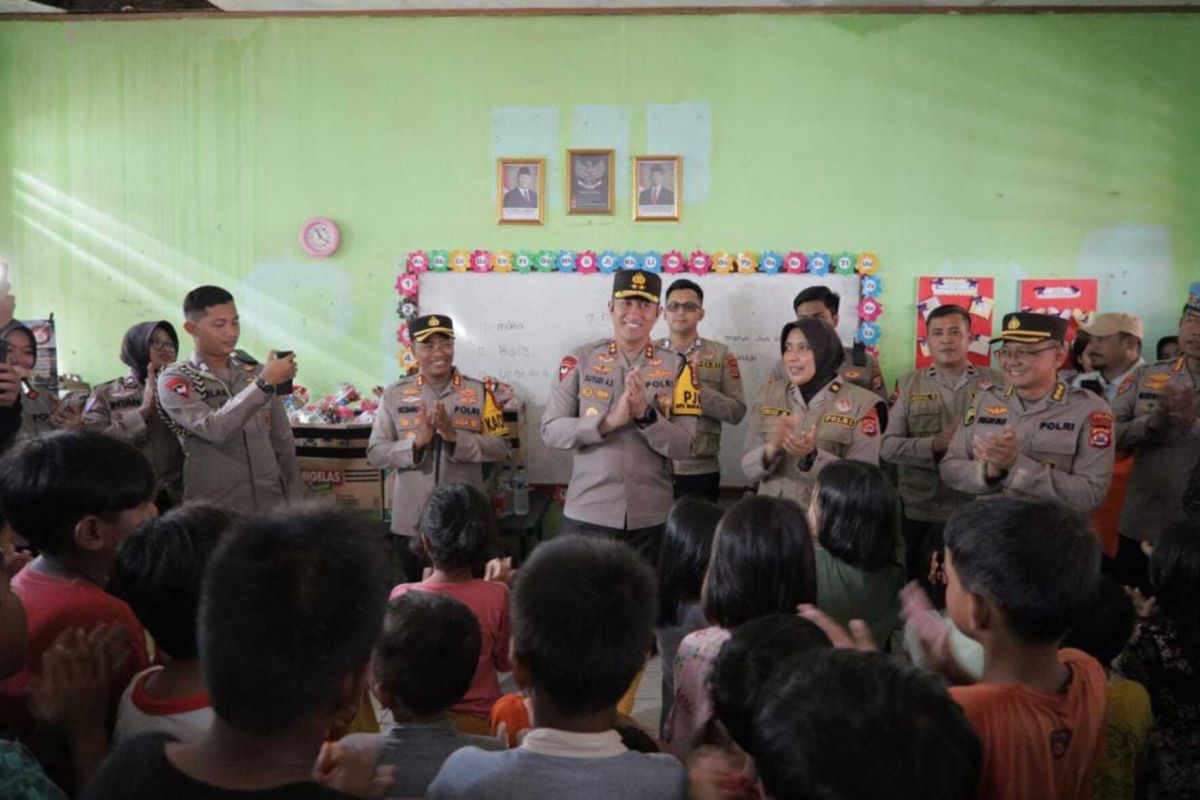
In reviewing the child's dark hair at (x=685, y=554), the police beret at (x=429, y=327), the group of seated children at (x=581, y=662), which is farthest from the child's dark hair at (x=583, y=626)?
the police beret at (x=429, y=327)

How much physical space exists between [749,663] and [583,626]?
27cm

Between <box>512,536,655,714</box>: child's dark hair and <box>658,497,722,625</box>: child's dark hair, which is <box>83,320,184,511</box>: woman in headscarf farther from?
<box>512,536,655,714</box>: child's dark hair

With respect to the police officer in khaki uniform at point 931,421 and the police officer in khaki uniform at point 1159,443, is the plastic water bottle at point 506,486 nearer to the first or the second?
the police officer in khaki uniform at point 931,421

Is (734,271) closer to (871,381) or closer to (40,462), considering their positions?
(871,381)

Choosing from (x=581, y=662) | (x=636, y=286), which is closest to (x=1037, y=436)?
(x=636, y=286)

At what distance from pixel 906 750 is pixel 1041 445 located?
7.95ft

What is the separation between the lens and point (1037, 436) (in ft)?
9.73

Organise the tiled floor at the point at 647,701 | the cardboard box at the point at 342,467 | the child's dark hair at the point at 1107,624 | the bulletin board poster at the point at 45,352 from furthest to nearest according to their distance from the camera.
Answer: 1. the cardboard box at the point at 342,467
2. the bulletin board poster at the point at 45,352
3. the tiled floor at the point at 647,701
4. the child's dark hair at the point at 1107,624

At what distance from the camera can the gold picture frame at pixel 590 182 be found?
494cm

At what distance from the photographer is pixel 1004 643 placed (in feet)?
4.20

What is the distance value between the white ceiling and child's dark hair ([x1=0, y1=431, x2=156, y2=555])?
155 inches

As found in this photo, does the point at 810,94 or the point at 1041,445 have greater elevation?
the point at 810,94

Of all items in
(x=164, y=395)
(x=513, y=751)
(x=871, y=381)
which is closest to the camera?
(x=513, y=751)

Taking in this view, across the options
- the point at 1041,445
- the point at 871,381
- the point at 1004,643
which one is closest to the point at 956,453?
the point at 1041,445
